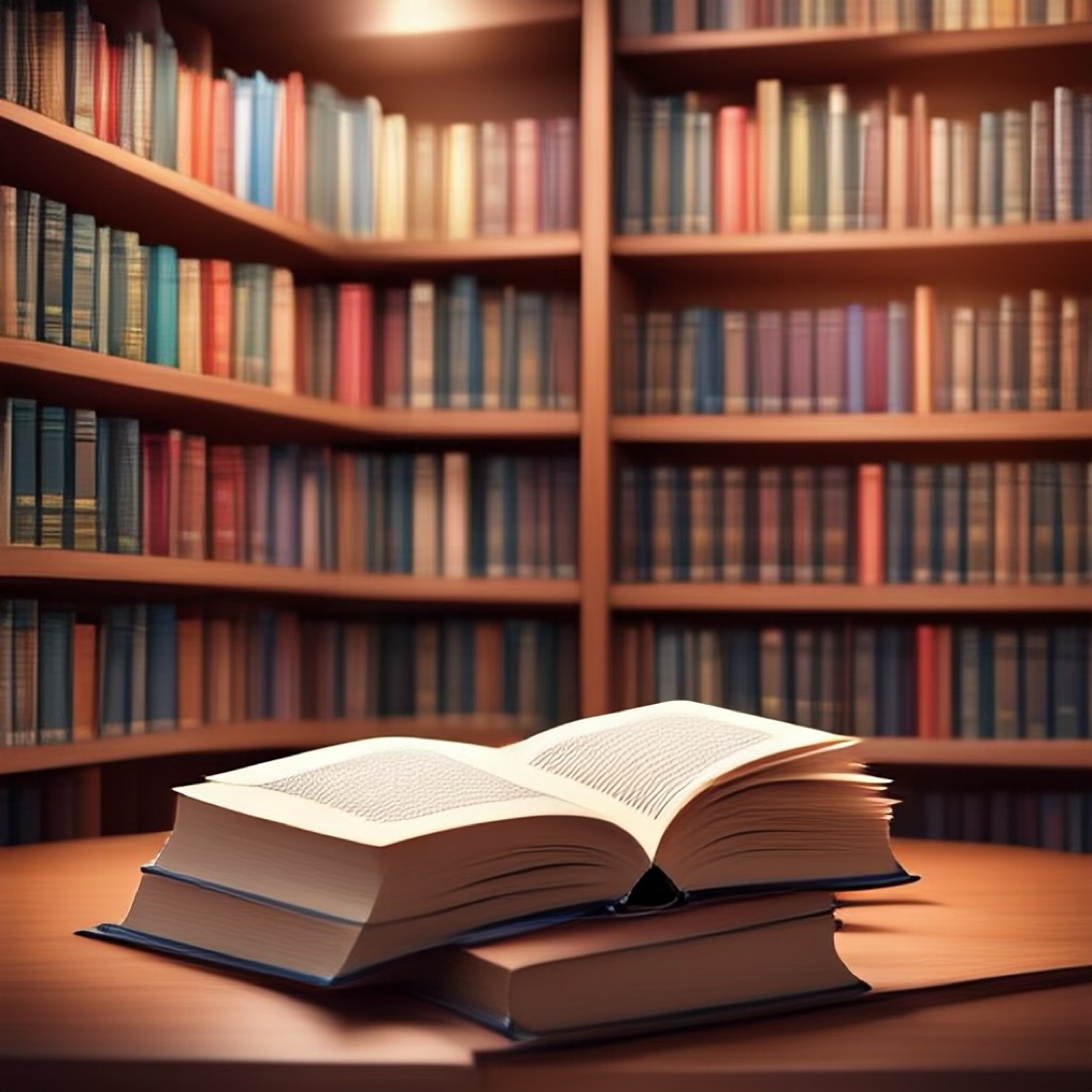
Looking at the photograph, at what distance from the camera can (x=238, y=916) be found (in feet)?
3.07

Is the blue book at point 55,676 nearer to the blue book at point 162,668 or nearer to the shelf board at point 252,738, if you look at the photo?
the shelf board at point 252,738

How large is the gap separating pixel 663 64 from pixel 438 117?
488 millimetres

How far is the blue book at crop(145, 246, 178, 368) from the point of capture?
2285mm

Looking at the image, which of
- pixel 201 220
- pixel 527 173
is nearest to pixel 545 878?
pixel 201 220

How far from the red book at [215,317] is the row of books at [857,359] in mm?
686

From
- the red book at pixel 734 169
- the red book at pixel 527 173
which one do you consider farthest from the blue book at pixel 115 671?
the red book at pixel 734 169

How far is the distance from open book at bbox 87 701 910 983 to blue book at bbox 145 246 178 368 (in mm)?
1337

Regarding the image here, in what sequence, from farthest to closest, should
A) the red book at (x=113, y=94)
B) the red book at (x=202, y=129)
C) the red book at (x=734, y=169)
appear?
the red book at (x=734, y=169) < the red book at (x=202, y=129) < the red book at (x=113, y=94)

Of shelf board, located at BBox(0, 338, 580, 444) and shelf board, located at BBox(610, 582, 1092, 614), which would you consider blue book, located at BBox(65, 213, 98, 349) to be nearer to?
shelf board, located at BBox(0, 338, 580, 444)

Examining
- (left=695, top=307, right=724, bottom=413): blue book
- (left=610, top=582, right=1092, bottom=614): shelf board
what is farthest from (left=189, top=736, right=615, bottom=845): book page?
(left=695, top=307, right=724, bottom=413): blue book

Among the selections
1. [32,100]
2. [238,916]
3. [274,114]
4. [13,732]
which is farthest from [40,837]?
[238,916]

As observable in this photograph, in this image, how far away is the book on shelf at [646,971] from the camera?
795 millimetres

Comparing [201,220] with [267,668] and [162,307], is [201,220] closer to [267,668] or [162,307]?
[162,307]

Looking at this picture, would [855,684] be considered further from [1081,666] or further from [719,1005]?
[719,1005]
